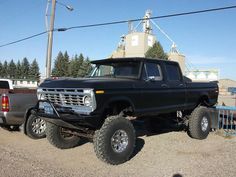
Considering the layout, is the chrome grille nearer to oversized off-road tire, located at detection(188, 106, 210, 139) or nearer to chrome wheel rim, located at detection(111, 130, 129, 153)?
chrome wheel rim, located at detection(111, 130, 129, 153)

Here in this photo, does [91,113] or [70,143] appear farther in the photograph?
Result: [70,143]

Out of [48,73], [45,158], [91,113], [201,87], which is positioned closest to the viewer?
[91,113]

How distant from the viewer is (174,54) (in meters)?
95.4

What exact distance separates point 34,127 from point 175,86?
13.6 ft

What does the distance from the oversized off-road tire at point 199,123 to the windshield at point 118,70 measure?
2878mm

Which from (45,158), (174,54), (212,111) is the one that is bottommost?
(45,158)

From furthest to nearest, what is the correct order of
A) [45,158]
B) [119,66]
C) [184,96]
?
1. [184,96]
2. [119,66]
3. [45,158]

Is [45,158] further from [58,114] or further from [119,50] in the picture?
[119,50]

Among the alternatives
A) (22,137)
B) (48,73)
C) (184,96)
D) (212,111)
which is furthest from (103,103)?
(48,73)

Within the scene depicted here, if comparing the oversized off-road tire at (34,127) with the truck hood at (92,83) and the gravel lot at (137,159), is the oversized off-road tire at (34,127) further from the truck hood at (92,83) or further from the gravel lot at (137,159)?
the truck hood at (92,83)

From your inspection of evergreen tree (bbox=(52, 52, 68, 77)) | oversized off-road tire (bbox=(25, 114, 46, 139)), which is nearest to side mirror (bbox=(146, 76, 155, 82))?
oversized off-road tire (bbox=(25, 114, 46, 139))

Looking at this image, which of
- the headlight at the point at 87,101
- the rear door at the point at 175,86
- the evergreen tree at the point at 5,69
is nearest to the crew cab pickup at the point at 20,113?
the headlight at the point at 87,101

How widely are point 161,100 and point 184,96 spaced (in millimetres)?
1261

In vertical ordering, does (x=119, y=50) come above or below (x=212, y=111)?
above
